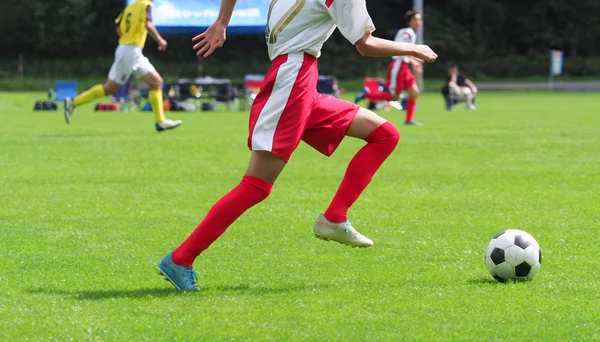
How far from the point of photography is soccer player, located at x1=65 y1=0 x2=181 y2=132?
56.1 ft

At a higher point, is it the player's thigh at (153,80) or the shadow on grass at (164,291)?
the shadow on grass at (164,291)

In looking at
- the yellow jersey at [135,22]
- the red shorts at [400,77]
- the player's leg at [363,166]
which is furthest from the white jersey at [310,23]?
the red shorts at [400,77]

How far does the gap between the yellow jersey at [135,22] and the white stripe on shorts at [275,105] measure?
1225cm

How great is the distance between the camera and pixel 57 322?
486cm

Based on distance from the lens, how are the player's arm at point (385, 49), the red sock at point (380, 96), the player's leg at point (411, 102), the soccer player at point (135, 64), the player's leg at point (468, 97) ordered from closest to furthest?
the player's arm at point (385, 49)
the soccer player at point (135, 64)
the player's leg at point (411, 102)
the red sock at point (380, 96)
the player's leg at point (468, 97)

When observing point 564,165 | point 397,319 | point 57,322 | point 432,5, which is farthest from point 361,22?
point 432,5

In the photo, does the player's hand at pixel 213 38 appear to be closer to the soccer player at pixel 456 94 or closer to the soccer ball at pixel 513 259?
the soccer ball at pixel 513 259

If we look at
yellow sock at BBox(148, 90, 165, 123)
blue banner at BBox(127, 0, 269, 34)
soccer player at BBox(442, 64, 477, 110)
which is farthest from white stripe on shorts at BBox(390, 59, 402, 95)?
blue banner at BBox(127, 0, 269, 34)

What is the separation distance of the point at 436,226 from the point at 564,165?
5055 millimetres

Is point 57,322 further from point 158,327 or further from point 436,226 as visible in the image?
point 436,226

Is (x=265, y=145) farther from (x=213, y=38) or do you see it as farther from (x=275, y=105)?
(x=213, y=38)

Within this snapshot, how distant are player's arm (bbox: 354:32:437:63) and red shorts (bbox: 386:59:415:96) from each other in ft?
49.6

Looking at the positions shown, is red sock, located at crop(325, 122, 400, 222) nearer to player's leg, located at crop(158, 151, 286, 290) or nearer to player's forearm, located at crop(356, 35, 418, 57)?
player's forearm, located at crop(356, 35, 418, 57)

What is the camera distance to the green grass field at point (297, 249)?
15.8 feet
